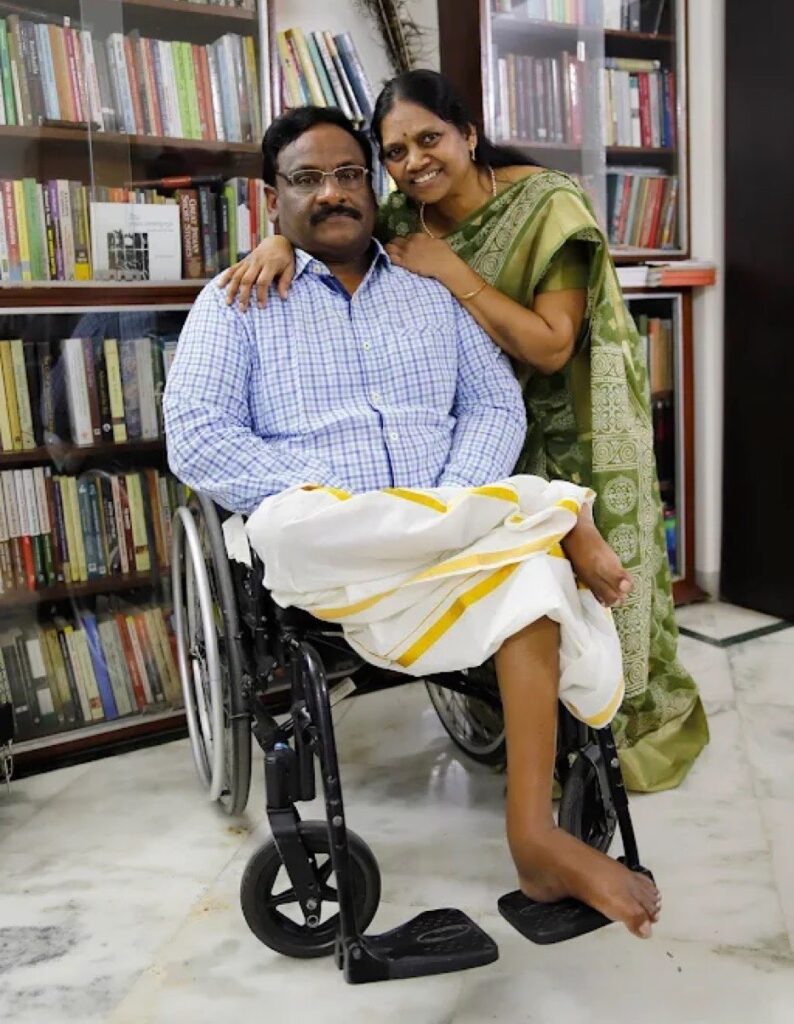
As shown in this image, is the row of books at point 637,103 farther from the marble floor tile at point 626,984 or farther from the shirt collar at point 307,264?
the marble floor tile at point 626,984

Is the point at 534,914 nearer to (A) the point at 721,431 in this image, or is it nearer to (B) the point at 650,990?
(B) the point at 650,990

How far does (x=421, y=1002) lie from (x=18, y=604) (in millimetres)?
1259

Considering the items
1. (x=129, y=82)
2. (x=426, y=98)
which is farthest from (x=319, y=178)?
(x=129, y=82)

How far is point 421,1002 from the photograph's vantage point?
136cm

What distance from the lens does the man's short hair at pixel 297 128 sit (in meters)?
1.73

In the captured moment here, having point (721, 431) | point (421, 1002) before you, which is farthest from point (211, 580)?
point (721, 431)

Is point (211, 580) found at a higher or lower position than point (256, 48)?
lower

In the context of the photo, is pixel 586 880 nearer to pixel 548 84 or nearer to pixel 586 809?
pixel 586 809

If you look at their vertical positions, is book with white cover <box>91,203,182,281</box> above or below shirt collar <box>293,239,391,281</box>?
above

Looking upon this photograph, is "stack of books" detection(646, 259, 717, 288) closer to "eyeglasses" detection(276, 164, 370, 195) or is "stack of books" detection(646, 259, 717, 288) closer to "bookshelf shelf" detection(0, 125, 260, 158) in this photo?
"bookshelf shelf" detection(0, 125, 260, 158)

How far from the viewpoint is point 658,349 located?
3021 mm

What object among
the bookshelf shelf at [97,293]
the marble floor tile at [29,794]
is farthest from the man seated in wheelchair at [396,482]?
the marble floor tile at [29,794]

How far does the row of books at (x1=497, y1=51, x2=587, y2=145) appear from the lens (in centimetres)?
274

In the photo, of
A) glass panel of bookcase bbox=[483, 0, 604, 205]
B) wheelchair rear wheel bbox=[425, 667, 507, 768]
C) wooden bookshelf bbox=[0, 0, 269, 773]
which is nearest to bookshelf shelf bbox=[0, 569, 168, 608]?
wooden bookshelf bbox=[0, 0, 269, 773]
